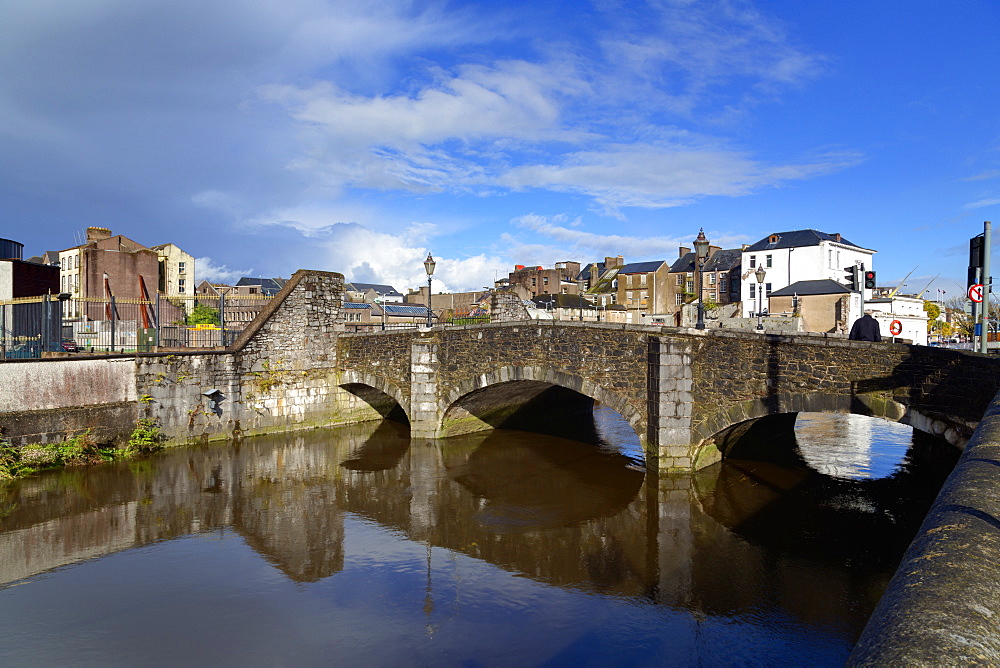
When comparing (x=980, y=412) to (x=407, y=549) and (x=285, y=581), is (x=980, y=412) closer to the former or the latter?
(x=407, y=549)

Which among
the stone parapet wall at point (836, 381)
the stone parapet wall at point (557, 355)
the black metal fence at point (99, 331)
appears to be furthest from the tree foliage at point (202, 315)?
the stone parapet wall at point (836, 381)

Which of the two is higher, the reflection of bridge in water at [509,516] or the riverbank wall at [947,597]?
the riverbank wall at [947,597]

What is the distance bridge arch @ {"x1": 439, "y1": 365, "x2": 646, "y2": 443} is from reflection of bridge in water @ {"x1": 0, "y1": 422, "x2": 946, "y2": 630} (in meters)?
1.91

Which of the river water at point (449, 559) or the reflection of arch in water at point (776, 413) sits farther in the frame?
the reflection of arch in water at point (776, 413)

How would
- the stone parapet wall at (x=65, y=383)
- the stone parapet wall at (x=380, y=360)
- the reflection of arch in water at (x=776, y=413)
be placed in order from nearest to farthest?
the reflection of arch in water at (x=776, y=413), the stone parapet wall at (x=65, y=383), the stone parapet wall at (x=380, y=360)

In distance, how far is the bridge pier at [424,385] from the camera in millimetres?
19719

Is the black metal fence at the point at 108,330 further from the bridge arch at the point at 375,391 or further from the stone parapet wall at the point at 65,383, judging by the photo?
the bridge arch at the point at 375,391

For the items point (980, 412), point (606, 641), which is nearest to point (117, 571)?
point (606, 641)

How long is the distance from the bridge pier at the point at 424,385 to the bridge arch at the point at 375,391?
1.81 feet

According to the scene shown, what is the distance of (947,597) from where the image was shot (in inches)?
88.3

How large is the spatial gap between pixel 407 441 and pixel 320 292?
21.8ft

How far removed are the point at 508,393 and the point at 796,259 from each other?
144 feet

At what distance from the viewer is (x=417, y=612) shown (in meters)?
8.65

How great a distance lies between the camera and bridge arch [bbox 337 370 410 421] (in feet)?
68.5
